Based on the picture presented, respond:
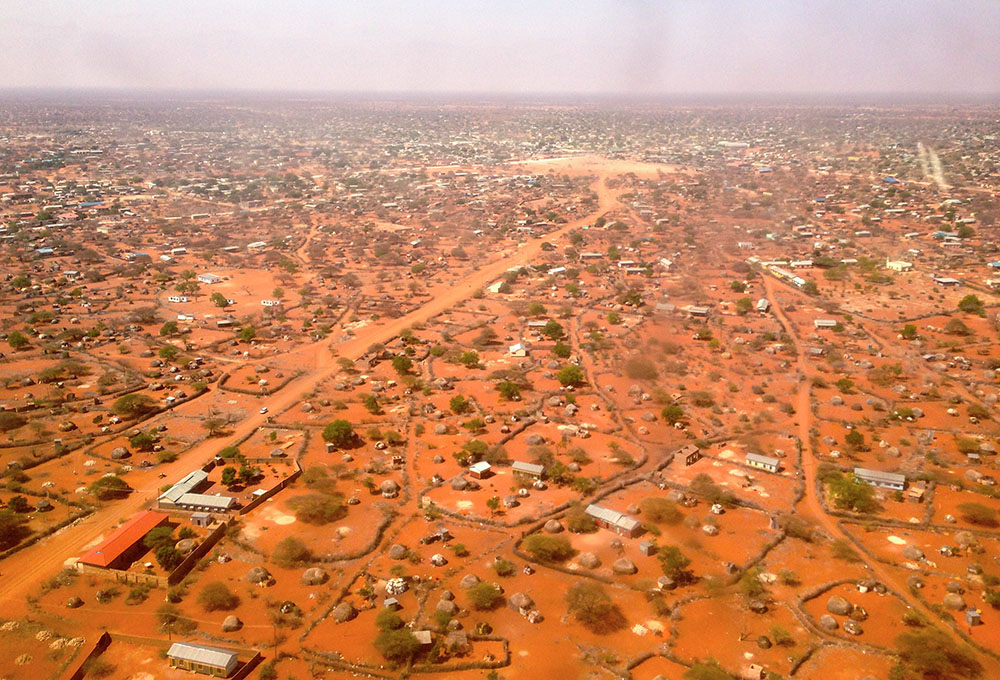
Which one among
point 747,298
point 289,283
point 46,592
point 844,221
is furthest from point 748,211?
point 46,592

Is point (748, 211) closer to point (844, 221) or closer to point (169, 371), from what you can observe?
point (844, 221)

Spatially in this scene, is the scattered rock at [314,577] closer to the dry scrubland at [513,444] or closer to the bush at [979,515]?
the dry scrubland at [513,444]

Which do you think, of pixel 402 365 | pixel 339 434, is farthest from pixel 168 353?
pixel 339 434

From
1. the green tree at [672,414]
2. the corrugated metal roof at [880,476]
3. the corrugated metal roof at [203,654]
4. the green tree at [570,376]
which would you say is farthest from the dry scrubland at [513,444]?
the corrugated metal roof at [880,476]

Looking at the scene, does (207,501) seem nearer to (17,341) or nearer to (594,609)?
(594,609)

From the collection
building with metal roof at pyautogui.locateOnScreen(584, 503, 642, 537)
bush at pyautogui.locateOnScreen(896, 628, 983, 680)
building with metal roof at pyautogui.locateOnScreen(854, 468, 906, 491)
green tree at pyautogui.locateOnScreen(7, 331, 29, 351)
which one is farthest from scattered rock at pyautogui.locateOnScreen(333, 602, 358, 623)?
green tree at pyautogui.locateOnScreen(7, 331, 29, 351)

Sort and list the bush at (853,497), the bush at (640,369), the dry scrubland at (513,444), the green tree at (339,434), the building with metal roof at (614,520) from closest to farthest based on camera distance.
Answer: the dry scrubland at (513,444)
the building with metal roof at (614,520)
the bush at (853,497)
the green tree at (339,434)
the bush at (640,369)

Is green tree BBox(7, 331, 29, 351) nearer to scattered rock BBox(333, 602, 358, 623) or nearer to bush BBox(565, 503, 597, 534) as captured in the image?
scattered rock BBox(333, 602, 358, 623)
